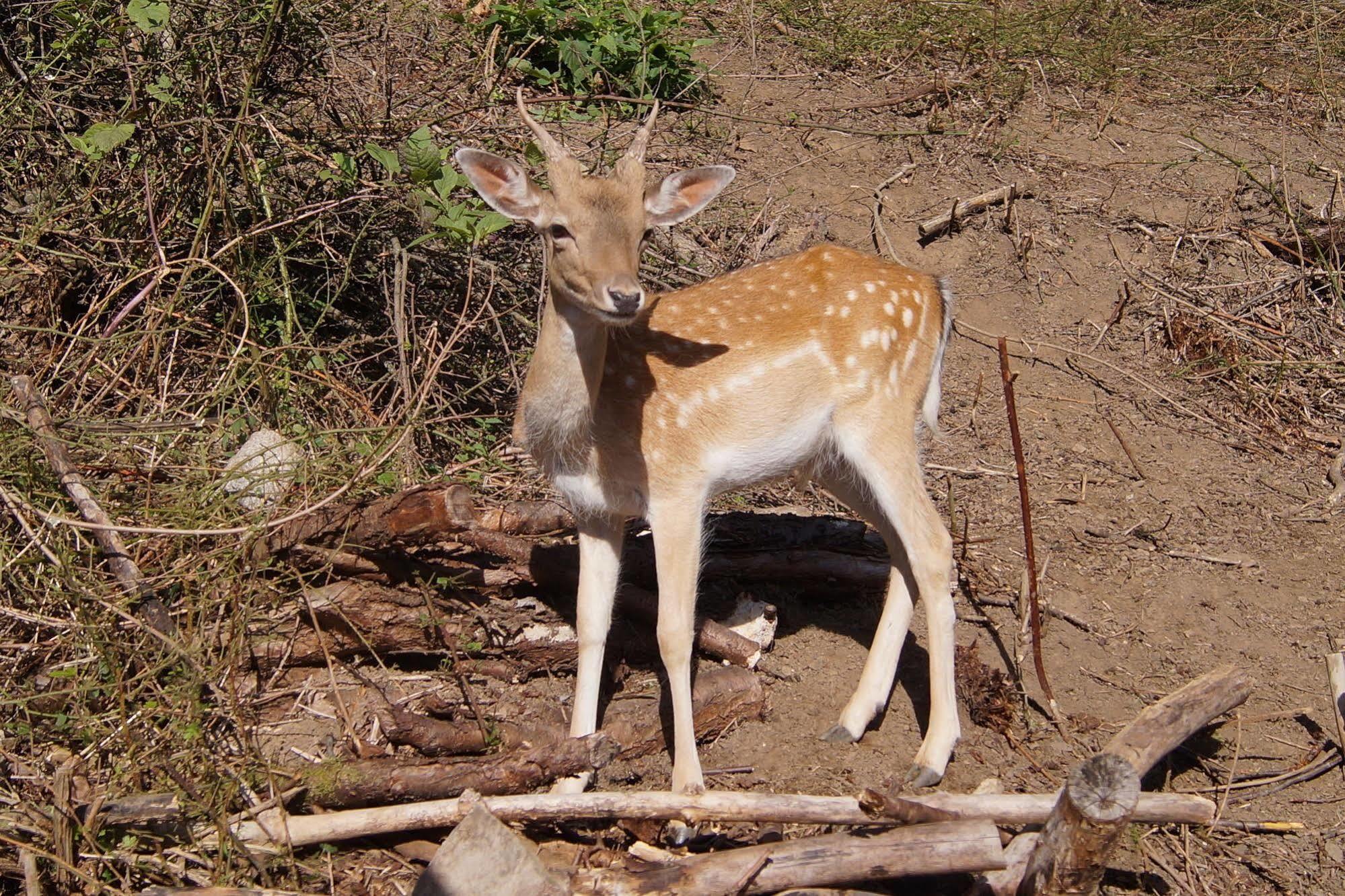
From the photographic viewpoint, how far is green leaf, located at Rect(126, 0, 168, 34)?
5422mm

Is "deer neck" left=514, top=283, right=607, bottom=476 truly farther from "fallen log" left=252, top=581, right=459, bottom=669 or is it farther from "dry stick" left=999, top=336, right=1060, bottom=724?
"dry stick" left=999, top=336, right=1060, bottom=724

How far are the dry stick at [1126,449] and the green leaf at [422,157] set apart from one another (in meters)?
3.94

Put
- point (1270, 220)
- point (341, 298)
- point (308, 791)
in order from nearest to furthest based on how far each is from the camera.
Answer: point (308, 791) < point (341, 298) < point (1270, 220)

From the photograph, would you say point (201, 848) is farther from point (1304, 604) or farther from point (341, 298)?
point (1304, 604)

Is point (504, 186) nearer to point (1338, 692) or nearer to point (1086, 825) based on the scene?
point (1086, 825)

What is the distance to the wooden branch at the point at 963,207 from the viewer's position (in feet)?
26.2

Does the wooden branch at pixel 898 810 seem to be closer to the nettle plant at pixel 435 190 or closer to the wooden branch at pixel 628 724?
the wooden branch at pixel 628 724

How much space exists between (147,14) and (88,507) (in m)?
2.38

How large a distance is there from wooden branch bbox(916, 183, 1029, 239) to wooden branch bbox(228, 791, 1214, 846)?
189 inches

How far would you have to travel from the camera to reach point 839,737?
4.83 m

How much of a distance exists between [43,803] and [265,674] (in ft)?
3.15

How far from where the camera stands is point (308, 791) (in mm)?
3959

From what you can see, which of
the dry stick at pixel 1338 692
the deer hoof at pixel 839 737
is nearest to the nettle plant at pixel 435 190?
the deer hoof at pixel 839 737

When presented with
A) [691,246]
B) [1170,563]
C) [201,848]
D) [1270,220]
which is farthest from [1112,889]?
[1270,220]
